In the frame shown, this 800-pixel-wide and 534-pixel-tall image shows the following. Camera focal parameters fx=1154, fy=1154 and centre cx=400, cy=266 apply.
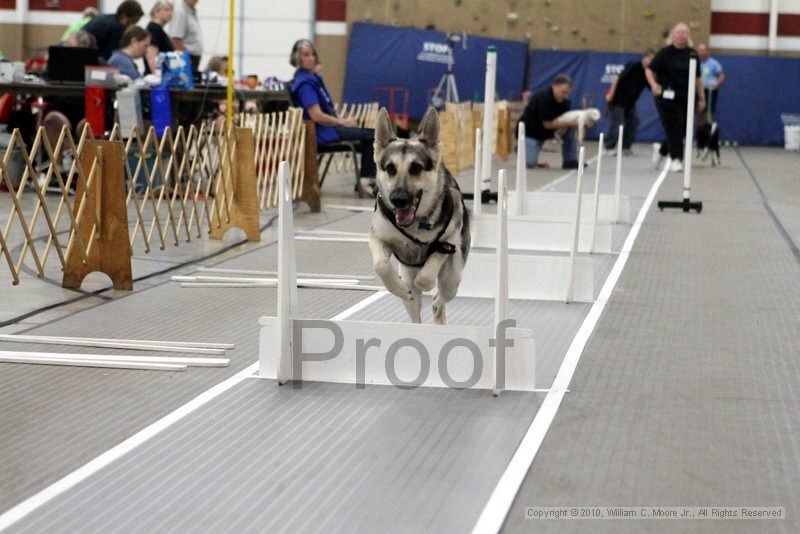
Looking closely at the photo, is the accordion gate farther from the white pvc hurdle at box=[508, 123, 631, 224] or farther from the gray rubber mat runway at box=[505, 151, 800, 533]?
the gray rubber mat runway at box=[505, 151, 800, 533]

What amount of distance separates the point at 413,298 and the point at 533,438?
1506 millimetres

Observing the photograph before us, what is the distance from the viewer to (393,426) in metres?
4.25

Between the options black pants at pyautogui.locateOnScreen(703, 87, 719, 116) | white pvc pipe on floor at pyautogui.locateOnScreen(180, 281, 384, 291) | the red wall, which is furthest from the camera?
the red wall

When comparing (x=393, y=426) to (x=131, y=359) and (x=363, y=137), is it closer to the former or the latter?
(x=131, y=359)

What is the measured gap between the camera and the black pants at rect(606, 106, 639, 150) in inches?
784

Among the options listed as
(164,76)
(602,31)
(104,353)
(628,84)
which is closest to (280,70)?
(602,31)

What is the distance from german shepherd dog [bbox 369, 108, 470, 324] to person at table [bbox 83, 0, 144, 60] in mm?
7786

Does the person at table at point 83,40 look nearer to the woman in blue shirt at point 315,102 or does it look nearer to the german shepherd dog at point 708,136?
the woman in blue shirt at point 315,102

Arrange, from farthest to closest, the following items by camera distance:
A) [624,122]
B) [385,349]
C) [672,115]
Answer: [624,122], [672,115], [385,349]

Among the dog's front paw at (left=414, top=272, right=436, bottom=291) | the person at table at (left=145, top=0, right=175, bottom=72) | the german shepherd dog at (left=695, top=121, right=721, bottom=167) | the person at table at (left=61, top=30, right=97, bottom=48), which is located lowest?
the dog's front paw at (left=414, top=272, right=436, bottom=291)

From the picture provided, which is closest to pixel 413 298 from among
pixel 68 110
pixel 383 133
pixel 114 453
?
pixel 383 133

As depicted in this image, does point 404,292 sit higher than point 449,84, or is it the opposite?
point 449,84

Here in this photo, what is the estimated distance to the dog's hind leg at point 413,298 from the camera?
5.49 meters

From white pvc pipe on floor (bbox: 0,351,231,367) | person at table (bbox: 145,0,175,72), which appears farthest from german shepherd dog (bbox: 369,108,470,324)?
person at table (bbox: 145,0,175,72)
